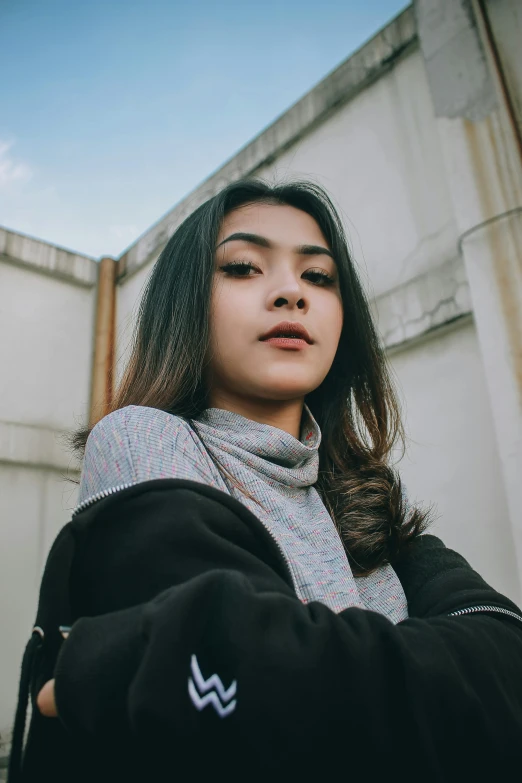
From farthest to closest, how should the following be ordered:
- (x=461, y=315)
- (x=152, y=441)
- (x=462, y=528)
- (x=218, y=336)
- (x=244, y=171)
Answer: (x=244, y=171) → (x=461, y=315) → (x=462, y=528) → (x=218, y=336) → (x=152, y=441)

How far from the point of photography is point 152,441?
2.63ft

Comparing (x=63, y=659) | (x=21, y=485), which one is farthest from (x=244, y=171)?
(x=63, y=659)

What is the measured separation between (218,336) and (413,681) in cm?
70

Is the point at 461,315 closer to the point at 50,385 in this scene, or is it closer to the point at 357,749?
the point at 357,749

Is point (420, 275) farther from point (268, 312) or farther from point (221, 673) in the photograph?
point (221, 673)

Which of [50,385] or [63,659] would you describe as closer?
[63,659]

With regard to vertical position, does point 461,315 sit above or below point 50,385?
below

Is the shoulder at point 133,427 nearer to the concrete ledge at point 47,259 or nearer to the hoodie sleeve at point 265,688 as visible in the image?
the hoodie sleeve at point 265,688

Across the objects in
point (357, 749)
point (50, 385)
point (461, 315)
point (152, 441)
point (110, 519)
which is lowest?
point (357, 749)

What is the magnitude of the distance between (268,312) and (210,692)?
70 centimetres

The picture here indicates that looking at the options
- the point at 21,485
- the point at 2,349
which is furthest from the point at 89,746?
the point at 2,349

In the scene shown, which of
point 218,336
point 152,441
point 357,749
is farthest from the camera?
point 218,336

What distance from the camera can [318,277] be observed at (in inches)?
49.2

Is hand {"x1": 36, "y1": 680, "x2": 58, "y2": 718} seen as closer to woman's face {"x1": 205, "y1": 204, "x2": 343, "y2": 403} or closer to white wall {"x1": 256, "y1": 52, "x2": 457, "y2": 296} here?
woman's face {"x1": 205, "y1": 204, "x2": 343, "y2": 403}
